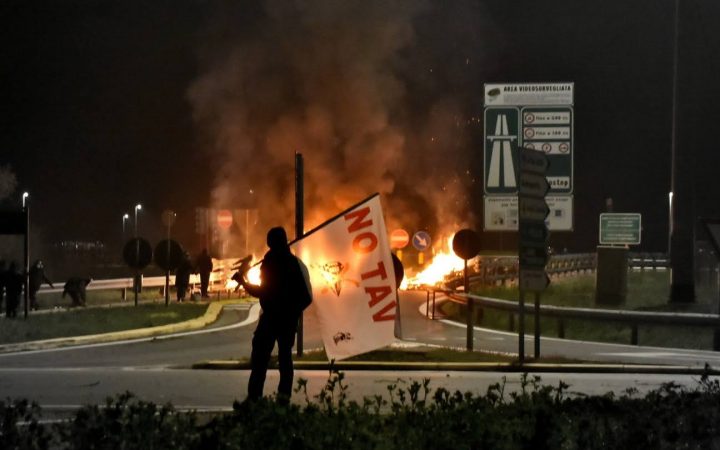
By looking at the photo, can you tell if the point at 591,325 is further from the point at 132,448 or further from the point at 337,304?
the point at 132,448

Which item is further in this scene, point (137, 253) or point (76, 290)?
point (76, 290)

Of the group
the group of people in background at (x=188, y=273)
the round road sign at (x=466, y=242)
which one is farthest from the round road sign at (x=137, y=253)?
the round road sign at (x=466, y=242)

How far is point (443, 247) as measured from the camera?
43031 mm

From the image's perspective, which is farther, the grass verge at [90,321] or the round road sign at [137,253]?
the round road sign at [137,253]

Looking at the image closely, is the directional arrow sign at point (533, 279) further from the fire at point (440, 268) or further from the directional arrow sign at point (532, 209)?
the fire at point (440, 268)

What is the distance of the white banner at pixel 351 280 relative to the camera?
1431 cm

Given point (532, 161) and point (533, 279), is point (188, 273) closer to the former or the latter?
point (533, 279)

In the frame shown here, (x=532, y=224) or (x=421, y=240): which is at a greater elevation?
(x=532, y=224)

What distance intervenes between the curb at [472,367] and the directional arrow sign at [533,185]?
2.46 metres

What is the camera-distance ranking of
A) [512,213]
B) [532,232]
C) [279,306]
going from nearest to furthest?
1. [279,306]
2. [532,232]
3. [512,213]

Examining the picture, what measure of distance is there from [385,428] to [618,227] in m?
28.3

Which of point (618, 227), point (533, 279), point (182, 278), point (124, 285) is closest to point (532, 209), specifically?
point (533, 279)

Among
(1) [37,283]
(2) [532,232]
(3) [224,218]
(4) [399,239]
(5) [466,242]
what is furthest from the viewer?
(3) [224,218]

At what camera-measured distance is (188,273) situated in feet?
110
